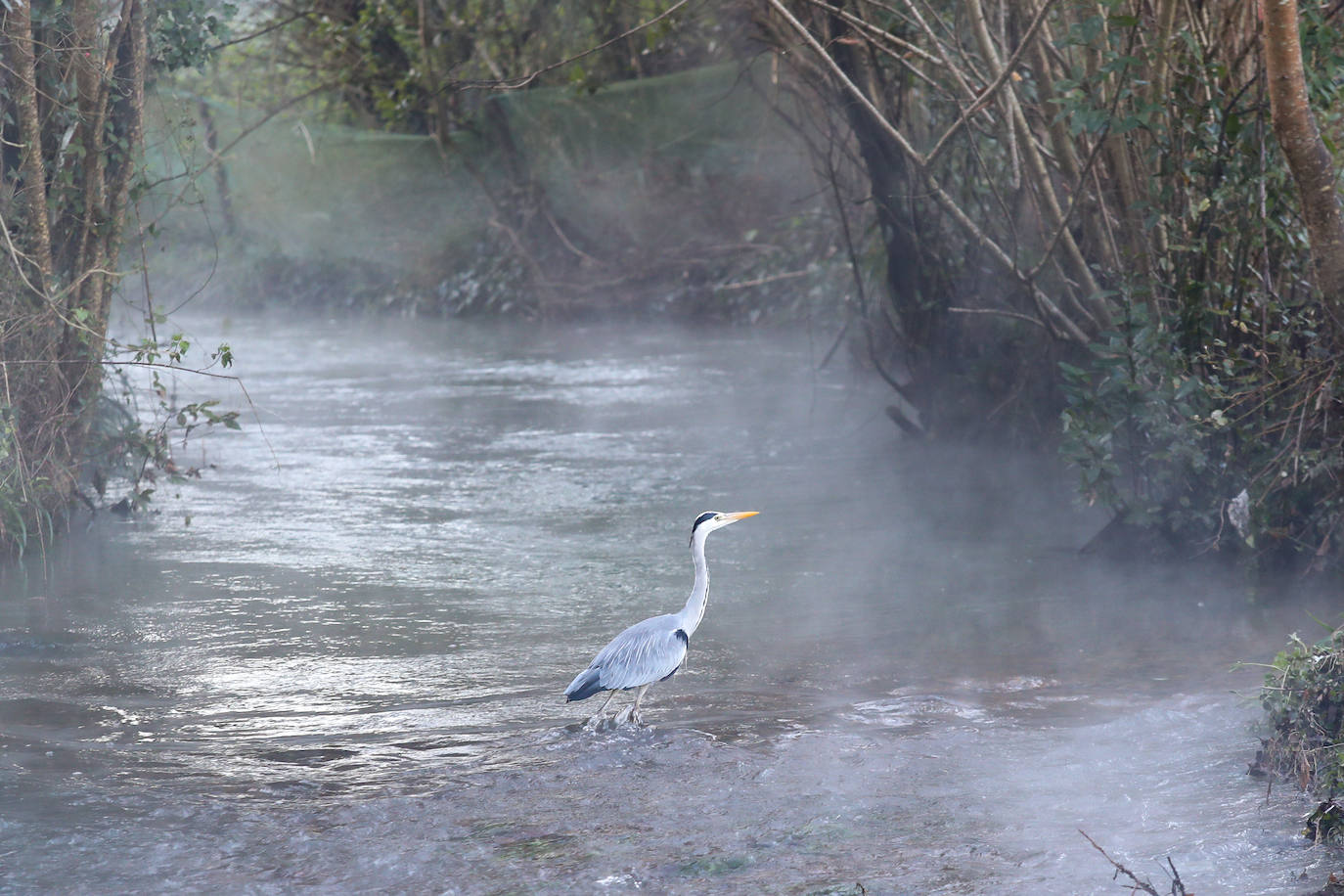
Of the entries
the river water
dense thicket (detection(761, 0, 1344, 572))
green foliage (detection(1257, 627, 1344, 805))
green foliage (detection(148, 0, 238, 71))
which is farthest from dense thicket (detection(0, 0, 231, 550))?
green foliage (detection(1257, 627, 1344, 805))

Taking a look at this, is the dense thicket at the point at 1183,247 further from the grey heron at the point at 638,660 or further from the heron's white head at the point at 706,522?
the grey heron at the point at 638,660

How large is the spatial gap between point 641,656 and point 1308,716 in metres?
2.20

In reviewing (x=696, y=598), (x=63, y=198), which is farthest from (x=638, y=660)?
(x=63, y=198)


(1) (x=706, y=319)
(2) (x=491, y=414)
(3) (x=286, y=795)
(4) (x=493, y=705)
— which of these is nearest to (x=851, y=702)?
(4) (x=493, y=705)

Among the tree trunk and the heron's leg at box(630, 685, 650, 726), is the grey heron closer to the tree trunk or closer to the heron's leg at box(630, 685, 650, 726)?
the heron's leg at box(630, 685, 650, 726)

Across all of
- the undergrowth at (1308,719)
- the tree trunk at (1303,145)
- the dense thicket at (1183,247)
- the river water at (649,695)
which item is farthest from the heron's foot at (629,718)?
the tree trunk at (1303,145)

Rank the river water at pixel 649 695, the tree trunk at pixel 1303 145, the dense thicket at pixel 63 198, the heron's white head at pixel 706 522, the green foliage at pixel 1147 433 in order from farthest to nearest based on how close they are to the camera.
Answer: the dense thicket at pixel 63 198
the green foliage at pixel 1147 433
the heron's white head at pixel 706 522
the tree trunk at pixel 1303 145
the river water at pixel 649 695

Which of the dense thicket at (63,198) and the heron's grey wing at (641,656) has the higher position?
the dense thicket at (63,198)

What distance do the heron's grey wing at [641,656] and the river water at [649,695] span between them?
24cm

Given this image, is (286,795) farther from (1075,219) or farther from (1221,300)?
(1075,219)

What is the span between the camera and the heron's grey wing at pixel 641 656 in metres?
5.10

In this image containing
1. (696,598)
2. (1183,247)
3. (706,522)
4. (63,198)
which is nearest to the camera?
(696,598)

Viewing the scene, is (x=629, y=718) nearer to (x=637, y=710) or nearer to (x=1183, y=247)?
(x=637, y=710)

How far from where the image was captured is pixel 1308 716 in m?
4.29
